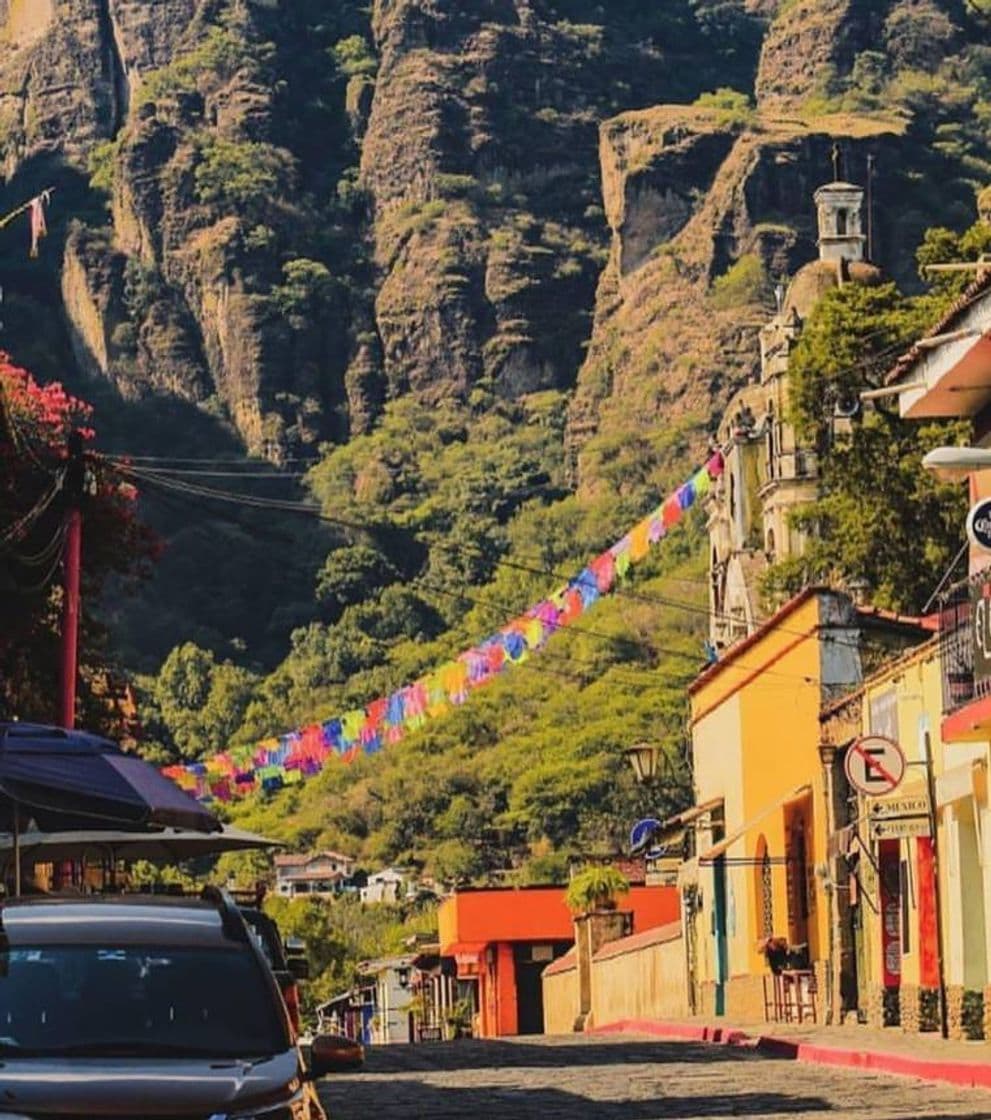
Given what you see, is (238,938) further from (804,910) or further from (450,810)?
(450,810)

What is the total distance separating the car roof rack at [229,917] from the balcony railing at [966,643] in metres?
17.0

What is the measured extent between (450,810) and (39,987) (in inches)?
5472

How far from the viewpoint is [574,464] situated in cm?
19800

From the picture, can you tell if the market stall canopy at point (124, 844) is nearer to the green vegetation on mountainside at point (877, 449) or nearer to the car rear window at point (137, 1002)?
the car rear window at point (137, 1002)

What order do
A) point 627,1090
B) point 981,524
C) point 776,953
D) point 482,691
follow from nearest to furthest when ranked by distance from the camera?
point 627,1090, point 981,524, point 776,953, point 482,691

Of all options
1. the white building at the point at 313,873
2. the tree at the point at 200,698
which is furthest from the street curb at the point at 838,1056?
the tree at the point at 200,698

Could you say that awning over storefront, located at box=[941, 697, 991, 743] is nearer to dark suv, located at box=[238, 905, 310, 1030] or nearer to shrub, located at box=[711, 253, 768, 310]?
dark suv, located at box=[238, 905, 310, 1030]

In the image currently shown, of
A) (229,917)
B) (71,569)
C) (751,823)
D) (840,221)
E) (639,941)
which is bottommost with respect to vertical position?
(229,917)

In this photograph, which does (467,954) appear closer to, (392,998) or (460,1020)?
(460,1020)

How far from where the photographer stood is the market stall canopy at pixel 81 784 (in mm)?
21297

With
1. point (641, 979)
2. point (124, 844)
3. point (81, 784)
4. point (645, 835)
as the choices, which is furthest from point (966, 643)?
point (645, 835)

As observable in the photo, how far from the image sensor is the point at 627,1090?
958 inches

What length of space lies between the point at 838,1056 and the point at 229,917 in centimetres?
1619

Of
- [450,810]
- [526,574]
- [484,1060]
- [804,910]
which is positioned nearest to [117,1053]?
[484,1060]
